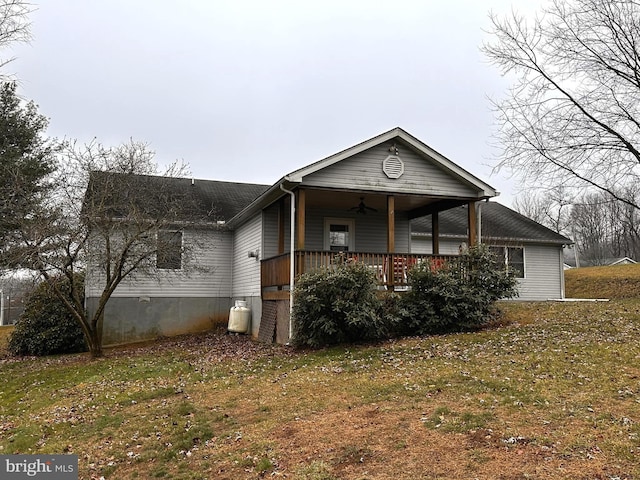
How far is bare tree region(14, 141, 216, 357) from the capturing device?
1238 cm

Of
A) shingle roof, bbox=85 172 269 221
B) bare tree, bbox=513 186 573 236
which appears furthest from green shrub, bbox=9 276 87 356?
bare tree, bbox=513 186 573 236

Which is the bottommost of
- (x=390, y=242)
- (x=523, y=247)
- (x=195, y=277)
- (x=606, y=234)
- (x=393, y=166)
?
(x=195, y=277)

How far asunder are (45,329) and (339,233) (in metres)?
9.26

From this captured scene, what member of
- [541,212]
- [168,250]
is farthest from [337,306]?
[541,212]

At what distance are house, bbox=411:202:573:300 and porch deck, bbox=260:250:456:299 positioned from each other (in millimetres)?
7060

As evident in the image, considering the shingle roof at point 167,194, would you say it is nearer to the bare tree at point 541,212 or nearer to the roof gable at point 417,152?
the roof gable at point 417,152

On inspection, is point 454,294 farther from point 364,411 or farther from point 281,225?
point 364,411

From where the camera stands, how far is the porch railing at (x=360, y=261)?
12.2 meters

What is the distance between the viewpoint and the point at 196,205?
17.3m

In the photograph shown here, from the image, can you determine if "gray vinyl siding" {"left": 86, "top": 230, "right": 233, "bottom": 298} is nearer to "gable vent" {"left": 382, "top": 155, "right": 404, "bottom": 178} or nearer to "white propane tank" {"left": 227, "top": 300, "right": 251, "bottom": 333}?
"white propane tank" {"left": 227, "top": 300, "right": 251, "bottom": 333}

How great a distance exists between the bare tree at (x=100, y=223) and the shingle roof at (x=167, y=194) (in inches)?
1.3

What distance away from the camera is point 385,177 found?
13.4 metres

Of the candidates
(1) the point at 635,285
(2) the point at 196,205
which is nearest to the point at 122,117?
(2) the point at 196,205

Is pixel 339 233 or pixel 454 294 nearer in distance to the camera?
pixel 454 294
